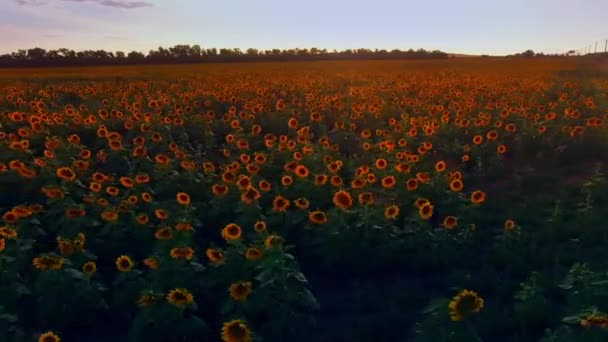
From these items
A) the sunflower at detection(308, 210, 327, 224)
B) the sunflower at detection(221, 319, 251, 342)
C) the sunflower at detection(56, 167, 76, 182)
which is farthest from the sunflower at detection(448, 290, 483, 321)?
the sunflower at detection(56, 167, 76, 182)

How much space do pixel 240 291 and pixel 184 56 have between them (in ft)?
197

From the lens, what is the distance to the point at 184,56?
6259 cm

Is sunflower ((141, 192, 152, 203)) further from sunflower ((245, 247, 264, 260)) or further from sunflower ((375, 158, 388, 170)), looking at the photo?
sunflower ((375, 158, 388, 170))

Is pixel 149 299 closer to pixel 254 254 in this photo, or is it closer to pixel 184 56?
pixel 254 254

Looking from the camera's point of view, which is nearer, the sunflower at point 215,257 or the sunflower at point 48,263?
the sunflower at point 48,263

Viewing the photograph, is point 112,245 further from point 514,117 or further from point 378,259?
point 514,117

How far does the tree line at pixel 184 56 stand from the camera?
5875 centimetres

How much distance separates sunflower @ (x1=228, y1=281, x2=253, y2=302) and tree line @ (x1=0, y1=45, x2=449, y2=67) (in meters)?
57.7

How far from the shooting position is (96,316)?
18.6 feet

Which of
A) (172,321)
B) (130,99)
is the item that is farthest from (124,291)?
(130,99)

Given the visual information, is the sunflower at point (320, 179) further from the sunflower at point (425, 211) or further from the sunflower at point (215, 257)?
the sunflower at point (215, 257)

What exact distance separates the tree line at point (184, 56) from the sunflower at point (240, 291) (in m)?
57.7

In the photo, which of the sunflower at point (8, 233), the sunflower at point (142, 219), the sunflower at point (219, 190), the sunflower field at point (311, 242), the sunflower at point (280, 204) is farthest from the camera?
the sunflower at point (219, 190)

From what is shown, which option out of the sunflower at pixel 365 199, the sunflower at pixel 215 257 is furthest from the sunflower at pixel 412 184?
the sunflower at pixel 215 257
